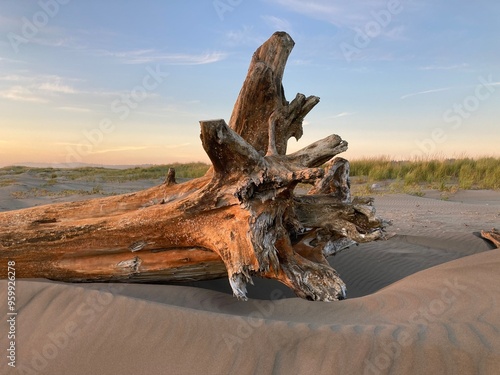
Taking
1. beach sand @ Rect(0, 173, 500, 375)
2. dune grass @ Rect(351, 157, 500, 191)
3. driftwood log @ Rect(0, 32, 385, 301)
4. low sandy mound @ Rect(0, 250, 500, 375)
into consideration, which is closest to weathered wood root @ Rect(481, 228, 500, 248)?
beach sand @ Rect(0, 173, 500, 375)

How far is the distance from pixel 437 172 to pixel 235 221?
15753 millimetres

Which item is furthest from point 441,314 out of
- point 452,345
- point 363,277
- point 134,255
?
point 134,255

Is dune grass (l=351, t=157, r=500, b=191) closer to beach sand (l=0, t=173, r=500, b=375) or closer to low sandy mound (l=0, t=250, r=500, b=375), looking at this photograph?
beach sand (l=0, t=173, r=500, b=375)

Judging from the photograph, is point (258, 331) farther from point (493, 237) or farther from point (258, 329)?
point (493, 237)

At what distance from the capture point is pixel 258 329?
9.70 feet

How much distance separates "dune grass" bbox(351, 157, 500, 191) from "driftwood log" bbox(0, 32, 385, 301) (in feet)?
38.9

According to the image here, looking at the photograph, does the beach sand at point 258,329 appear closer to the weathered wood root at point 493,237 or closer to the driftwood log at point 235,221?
the driftwood log at point 235,221

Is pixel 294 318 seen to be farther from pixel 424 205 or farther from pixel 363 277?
pixel 424 205

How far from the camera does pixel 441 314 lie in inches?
123

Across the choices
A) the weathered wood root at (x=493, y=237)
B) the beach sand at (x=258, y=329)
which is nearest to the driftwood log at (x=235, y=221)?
the beach sand at (x=258, y=329)

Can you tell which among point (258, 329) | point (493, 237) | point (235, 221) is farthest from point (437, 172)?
point (258, 329)

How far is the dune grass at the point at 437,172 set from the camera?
1602cm

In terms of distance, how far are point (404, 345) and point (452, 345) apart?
11.0 inches

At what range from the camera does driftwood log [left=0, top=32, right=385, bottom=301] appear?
3.68m
